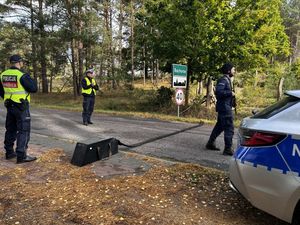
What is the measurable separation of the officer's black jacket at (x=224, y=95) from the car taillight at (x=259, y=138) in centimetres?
302

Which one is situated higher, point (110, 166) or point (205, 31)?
point (205, 31)

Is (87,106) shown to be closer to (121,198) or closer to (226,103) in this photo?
(226,103)

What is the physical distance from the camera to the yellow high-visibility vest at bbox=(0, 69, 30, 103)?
579 centimetres

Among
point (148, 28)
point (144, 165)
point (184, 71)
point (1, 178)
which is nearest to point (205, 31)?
point (184, 71)

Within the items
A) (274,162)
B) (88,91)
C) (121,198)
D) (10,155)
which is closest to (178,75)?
(88,91)

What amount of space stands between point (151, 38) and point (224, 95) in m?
11.0

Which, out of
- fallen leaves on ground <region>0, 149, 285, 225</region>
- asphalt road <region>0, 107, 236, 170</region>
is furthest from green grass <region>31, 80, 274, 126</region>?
fallen leaves on ground <region>0, 149, 285, 225</region>

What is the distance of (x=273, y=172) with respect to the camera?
128 inches

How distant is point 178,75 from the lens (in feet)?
44.2

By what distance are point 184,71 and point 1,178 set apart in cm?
972

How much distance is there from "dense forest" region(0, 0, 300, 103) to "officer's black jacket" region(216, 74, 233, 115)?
29.0ft

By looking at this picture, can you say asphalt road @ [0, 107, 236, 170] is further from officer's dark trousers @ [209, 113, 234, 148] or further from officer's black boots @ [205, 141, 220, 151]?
Answer: officer's dark trousers @ [209, 113, 234, 148]

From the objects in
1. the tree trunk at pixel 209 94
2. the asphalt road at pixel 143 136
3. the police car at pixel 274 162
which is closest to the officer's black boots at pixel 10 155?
the asphalt road at pixel 143 136

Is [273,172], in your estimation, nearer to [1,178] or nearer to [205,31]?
[1,178]
